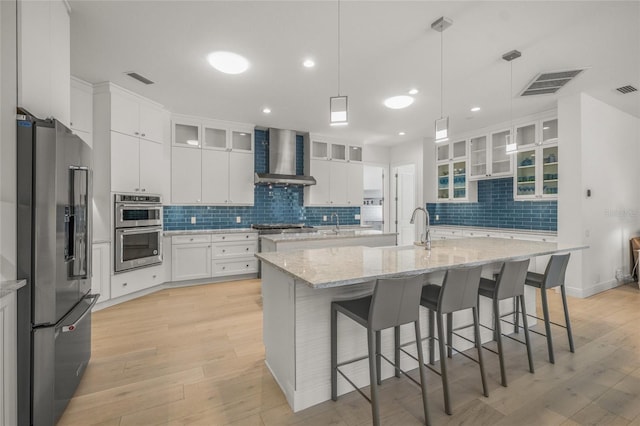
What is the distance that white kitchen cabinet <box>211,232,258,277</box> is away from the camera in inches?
195

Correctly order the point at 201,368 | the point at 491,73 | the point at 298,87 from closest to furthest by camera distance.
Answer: the point at 201,368 → the point at 491,73 → the point at 298,87

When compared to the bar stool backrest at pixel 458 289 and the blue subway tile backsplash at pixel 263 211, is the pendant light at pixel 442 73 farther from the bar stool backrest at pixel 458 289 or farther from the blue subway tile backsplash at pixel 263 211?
the blue subway tile backsplash at pixel 263 211

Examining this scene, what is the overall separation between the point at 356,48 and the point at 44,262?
2.86 m

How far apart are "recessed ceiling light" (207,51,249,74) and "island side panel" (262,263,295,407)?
215cm

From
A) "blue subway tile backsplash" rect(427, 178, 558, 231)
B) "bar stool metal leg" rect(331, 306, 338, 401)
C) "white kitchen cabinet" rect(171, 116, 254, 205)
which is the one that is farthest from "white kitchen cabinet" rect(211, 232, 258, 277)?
"blue subway tile backsplash" rect(427, 178, 558, 231)

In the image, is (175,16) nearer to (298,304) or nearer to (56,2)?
(56,2)

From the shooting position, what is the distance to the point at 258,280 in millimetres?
5145

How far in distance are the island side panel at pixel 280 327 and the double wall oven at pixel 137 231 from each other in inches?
99.1

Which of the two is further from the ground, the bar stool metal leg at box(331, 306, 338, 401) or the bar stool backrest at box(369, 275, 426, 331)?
the bar stool backrest at box(369, 275, 426, 331)

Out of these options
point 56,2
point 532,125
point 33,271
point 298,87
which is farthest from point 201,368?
point 532,125

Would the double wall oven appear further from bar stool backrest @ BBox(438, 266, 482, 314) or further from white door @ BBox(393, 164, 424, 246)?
white door @ BBox(393, 164, 424, 246)

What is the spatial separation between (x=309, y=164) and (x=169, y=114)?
8.48 feet

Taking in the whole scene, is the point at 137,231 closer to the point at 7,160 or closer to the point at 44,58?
the point at 44,58

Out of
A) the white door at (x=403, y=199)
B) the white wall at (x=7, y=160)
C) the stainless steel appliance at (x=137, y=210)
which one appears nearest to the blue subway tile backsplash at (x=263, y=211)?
the stainless steel appliance at (x=137, y=210)
